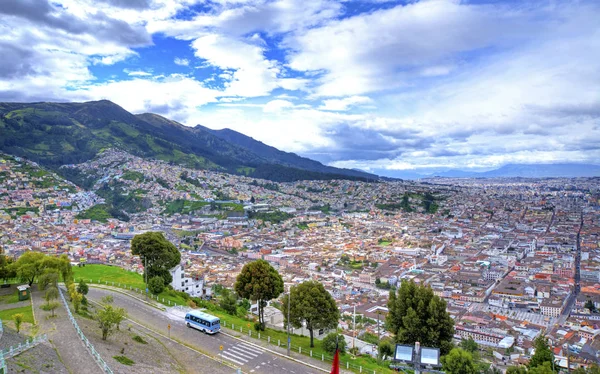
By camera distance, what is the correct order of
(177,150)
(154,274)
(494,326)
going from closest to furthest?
(154,274)
(494,326)
(177,150)

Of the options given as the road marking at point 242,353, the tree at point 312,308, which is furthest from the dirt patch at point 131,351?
the tree at point 312,308

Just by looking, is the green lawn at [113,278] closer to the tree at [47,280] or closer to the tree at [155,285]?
the tree at [155,285]

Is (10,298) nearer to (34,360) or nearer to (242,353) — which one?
(34,360)

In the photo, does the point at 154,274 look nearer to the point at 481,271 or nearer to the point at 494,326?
the point at 494,326

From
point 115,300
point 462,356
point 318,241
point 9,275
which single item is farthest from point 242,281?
point 318,241

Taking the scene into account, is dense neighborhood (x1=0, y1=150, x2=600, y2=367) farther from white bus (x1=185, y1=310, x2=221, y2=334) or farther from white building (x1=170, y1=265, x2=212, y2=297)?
white bus (x1=185, y1=310, x2=221, y2=334)

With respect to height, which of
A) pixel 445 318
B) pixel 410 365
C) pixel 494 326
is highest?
pixel 410 365

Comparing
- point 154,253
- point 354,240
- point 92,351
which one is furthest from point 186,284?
point 354,240
